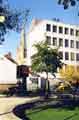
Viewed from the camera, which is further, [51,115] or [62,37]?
[62,37]

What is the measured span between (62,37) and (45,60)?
4925 centimetres

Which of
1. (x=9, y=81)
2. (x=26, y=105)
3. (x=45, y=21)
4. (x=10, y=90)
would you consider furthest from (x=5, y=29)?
(x=45, y=21)

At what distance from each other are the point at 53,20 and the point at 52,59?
49.5 metres

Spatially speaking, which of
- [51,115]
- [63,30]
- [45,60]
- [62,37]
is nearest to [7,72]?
[45,60]

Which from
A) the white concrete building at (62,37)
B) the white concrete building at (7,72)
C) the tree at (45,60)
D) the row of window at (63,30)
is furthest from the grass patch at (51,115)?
the row of window at (63,30)

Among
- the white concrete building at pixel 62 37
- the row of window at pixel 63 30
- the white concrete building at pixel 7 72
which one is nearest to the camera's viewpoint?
the white concrete building at pixel 7 72

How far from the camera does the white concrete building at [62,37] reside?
105875 millimetres

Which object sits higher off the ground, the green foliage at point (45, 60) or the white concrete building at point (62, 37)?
the white concrete building at point (62, 37)

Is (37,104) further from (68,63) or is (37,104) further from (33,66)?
(68,63)

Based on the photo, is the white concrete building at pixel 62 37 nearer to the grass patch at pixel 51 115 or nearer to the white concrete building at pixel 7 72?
the white concrete building at pixel 7 72

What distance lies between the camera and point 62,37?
109000 millimetres

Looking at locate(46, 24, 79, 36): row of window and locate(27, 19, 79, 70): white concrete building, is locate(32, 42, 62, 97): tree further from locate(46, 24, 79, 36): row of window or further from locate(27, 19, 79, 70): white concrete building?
locate(46, 24, 79, 36): row of window

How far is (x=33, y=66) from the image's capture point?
2496 inches

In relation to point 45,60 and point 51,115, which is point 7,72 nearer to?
point 45,60
